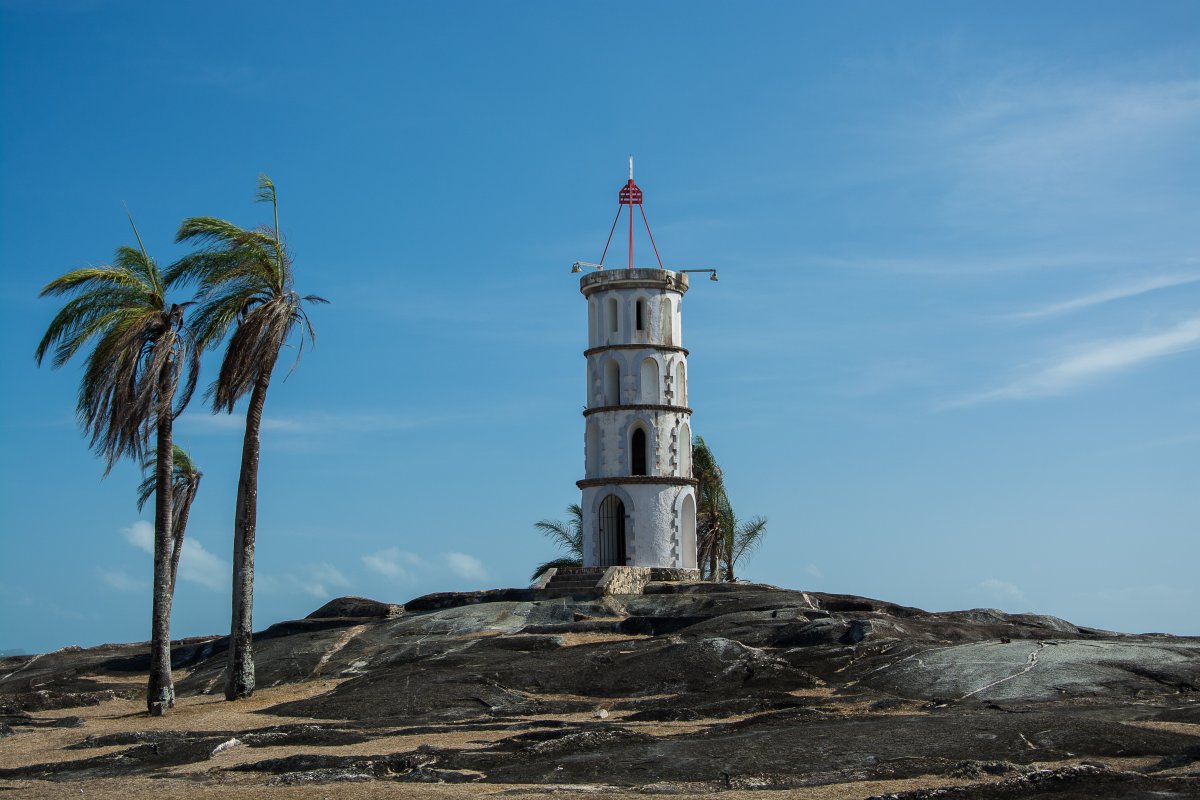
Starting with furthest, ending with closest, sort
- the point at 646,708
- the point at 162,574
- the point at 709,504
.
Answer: the point at 709,504, the point at 162,574, the point at 646,708

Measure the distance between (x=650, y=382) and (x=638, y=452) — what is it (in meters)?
2.56

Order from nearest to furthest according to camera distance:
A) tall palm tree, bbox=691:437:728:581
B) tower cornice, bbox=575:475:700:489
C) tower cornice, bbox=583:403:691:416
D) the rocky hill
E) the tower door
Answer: the rocky hill → tower cornice, bbox=575:475:700:489 → tower cornice, bbox=583:403:691:416 → the tower door → tall palm tree, bbox=691:437:728:581

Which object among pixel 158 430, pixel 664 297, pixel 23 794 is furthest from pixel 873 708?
pixel 664 297

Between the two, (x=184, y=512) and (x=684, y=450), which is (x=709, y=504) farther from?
(x=184, y=512)

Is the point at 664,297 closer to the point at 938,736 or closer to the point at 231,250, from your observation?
the point at 231,250

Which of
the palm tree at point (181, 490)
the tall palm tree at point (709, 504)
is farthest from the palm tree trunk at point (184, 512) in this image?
the tall palm tree at point (709, 504)

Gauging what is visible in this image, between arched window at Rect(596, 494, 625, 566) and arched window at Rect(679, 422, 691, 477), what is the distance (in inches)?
91.3

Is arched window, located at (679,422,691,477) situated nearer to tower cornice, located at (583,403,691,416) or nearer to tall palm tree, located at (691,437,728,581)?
tower cornice, located at (583,403,691,416)

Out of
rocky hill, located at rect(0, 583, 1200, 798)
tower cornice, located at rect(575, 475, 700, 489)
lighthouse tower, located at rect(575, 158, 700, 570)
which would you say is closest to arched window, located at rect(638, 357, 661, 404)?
lighthouse tower, located at rect(575, 158, 700, 570)

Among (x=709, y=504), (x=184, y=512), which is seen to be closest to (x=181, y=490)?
(x=184, y=512)

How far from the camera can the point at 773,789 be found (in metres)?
16.0

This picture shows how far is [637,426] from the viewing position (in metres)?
45.3

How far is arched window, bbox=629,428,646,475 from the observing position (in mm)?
45906

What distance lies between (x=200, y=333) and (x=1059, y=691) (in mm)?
18568
